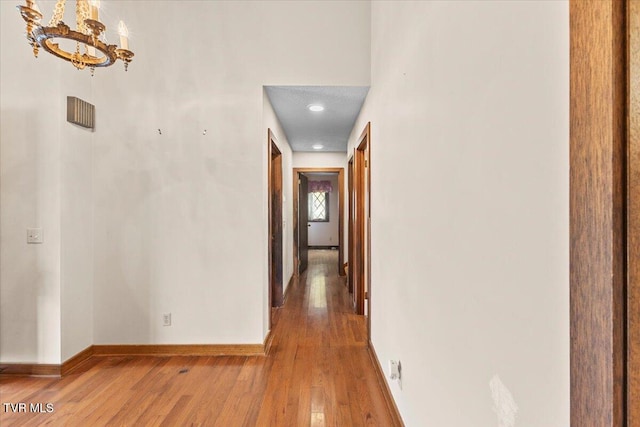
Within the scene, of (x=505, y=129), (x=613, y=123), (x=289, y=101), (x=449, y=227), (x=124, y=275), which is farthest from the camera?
(x=289, y=101)

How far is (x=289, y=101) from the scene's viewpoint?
3.37 m

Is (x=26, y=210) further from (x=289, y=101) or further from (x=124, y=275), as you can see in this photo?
(x=289, y=101)

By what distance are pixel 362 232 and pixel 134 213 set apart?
237 cm

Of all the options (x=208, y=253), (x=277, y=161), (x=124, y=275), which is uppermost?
(x=277, y=161)

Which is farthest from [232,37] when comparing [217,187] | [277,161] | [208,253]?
[208,253]

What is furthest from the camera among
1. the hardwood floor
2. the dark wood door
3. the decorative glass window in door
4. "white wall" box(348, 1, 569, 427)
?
the decorative glass window in door

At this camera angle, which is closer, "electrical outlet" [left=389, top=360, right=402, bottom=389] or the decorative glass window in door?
"electrical outlet" [left=389, top=360, right=402, bottom=389]

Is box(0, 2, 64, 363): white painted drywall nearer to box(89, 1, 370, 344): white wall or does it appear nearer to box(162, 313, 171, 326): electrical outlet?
box(89, 1, 370, 344): white wall

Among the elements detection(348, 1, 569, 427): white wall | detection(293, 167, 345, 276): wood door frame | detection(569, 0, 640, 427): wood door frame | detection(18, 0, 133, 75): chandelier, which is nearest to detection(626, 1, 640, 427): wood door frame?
detection(569, 0, 640, 427): wood door frame

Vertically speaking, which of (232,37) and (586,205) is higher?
(232,37)

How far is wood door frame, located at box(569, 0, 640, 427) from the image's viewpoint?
50 cm

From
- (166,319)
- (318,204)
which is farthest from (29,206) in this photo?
(318,204)

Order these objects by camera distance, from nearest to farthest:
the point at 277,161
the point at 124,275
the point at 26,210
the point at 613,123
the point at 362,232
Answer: the point at 613,123
the point at 26,210
the point at 124,275
the point at 362,232
the point at 277,161

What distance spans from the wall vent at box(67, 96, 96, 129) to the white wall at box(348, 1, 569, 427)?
2551 mm
